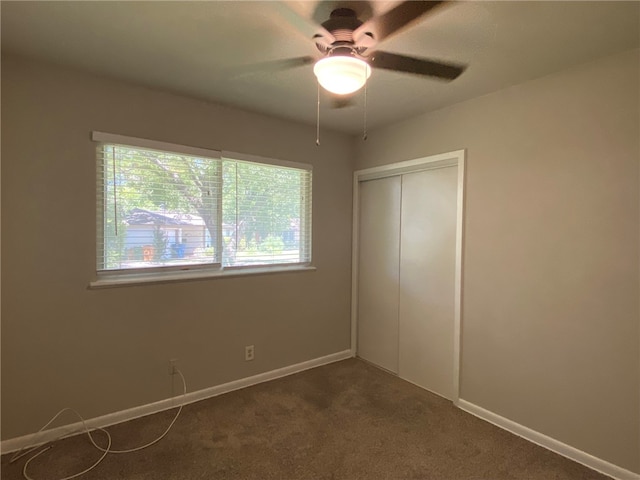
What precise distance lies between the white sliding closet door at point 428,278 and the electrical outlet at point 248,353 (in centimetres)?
138

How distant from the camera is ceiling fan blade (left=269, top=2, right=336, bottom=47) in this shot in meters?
1.54

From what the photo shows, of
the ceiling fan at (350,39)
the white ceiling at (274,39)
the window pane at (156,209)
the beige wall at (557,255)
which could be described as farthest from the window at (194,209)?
the beige wall at (557,255)

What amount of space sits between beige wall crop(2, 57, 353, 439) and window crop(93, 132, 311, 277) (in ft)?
0.33

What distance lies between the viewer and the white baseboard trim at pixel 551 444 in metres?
1.93

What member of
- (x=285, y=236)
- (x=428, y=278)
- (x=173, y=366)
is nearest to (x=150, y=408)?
(x=173, y=366)

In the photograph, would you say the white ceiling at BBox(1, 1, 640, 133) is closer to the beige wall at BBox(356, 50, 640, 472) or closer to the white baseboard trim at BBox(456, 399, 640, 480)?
the beige wall at BBox(356, 50, 640, 472)

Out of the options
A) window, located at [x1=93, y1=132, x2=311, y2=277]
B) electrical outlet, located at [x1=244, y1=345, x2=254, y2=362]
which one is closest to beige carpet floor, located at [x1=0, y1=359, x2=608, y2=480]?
electrical outlet, located at [x1=244, y1=345, x2=254, y2=362]

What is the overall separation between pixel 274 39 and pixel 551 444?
2912mm

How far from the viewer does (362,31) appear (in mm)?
1672

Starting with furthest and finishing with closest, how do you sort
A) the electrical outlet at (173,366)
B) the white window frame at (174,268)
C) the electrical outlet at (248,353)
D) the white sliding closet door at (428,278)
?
the electrical outlet at (248,353)
the white sliding closet door at (428,278)
the electrical outlet at (173,366)
the white window frame at (174,268)

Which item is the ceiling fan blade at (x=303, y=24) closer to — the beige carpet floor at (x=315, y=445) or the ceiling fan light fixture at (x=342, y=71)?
the ceiling fan light fixture at (x=342, y=71)

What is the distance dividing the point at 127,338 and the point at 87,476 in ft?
2.68

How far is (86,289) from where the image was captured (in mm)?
2283

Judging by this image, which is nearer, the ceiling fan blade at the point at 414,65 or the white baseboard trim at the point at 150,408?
the ceiling fan blade at the point at 414,65
